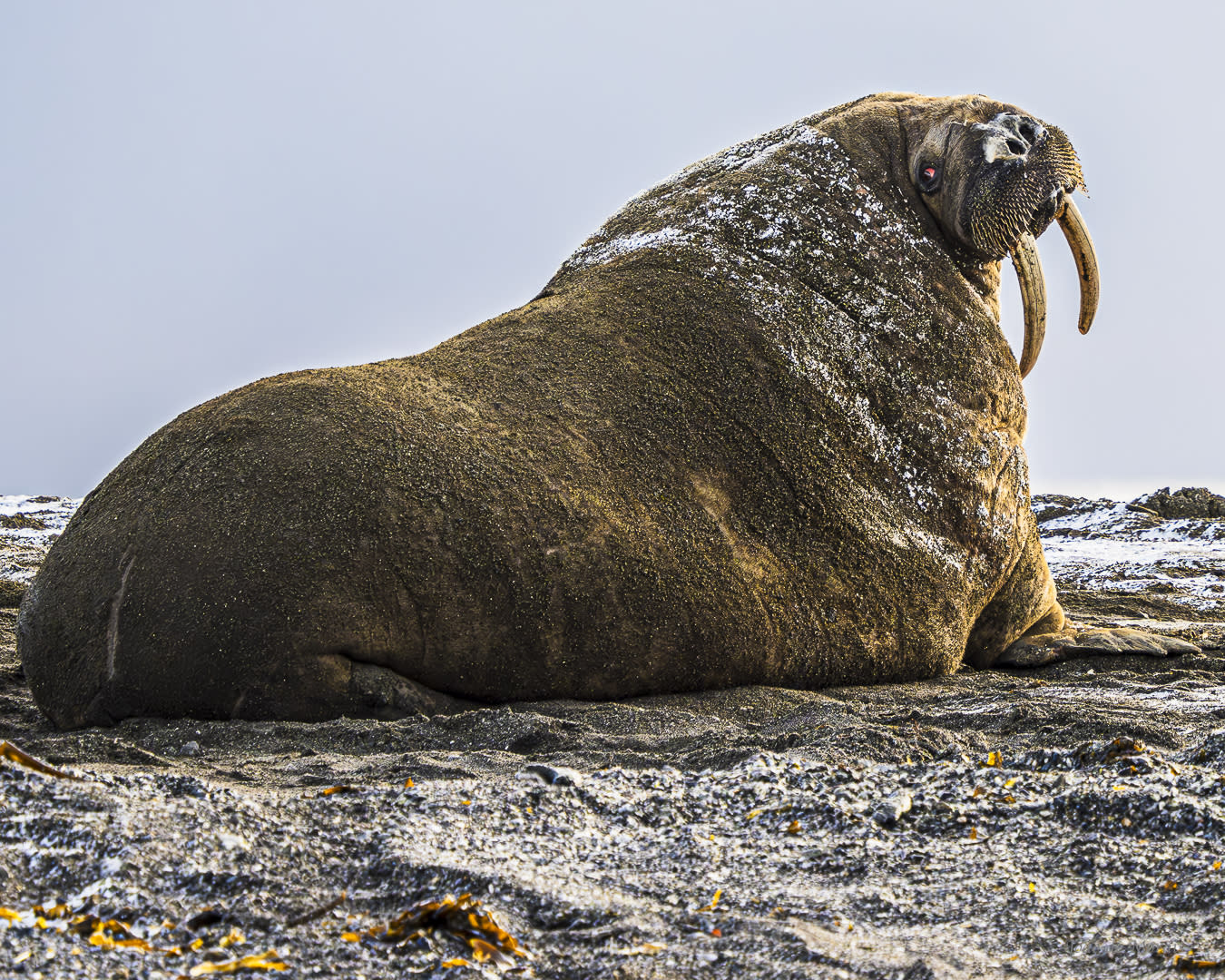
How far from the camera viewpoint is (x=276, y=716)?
3666 mm

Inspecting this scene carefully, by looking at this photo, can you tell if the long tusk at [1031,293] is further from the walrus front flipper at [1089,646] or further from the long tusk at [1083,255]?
the walrus front flipper at [1089,646]

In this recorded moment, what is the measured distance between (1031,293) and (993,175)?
Result: 740mm

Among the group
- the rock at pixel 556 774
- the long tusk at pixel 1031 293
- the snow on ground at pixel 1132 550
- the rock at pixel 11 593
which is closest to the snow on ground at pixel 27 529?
the rock at pixel 11 593

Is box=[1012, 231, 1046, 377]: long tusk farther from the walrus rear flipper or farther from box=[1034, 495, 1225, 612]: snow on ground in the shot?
box=[1034, 495, 1225, 612]: snow on ground

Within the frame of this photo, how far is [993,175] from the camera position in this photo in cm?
557

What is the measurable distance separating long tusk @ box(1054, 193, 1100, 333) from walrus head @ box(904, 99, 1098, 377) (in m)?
0.14

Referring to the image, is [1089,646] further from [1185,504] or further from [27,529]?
[27,529]

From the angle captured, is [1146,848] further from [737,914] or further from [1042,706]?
[1042,706]

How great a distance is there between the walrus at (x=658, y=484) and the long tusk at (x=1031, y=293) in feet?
0.05

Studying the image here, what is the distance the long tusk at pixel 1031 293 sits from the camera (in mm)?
5895

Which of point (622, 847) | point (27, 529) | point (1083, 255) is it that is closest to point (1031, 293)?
point (1083, 255)

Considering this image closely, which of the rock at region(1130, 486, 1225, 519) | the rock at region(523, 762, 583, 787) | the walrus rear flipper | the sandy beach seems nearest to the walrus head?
the walrus rear flipper

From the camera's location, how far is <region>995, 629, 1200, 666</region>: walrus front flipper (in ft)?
17.2

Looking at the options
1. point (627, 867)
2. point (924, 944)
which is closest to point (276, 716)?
point (627, 867)
